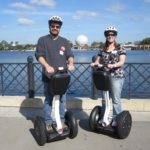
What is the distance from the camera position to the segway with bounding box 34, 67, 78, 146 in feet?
18.4

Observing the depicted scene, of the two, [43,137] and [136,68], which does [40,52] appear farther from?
[136,68]

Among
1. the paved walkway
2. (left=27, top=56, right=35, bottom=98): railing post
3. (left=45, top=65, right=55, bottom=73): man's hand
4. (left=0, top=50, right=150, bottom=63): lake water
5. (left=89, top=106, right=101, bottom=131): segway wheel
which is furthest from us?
(left=0, top=50, right=150, bottom=63): lake water

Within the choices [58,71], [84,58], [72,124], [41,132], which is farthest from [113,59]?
[84,58]

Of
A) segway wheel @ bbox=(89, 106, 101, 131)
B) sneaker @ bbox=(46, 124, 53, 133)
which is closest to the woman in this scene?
segway wheel @ bbox=(89, 106, 101, 131)

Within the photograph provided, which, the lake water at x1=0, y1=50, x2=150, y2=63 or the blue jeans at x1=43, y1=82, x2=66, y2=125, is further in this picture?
the lake water at x1=0, y1=50, x2=150, y2=63

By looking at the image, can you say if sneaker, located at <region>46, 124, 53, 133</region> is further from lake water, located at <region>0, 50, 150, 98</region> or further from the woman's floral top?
lake water, located at <region>0, 50, 150, 98</region>

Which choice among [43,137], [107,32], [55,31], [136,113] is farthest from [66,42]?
[136,113]

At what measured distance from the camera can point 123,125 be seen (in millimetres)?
6008

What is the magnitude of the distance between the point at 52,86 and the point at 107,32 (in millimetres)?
1255

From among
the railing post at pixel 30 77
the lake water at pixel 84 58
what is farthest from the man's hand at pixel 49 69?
the lake water at pixel 84 58

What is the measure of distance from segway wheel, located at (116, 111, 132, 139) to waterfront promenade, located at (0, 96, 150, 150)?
0.10m

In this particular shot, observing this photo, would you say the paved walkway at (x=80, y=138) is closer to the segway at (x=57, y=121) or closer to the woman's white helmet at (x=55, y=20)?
the segway at (x=57, y=121)

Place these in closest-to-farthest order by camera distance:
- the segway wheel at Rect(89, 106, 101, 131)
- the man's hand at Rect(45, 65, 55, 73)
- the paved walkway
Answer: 1. the man's hand at Rect(45, 65, 55, 73)
2. the paved walkway
3. the segway wheel at Rect(89, 106, 101, 131)

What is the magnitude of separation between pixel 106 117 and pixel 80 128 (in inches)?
29.2
